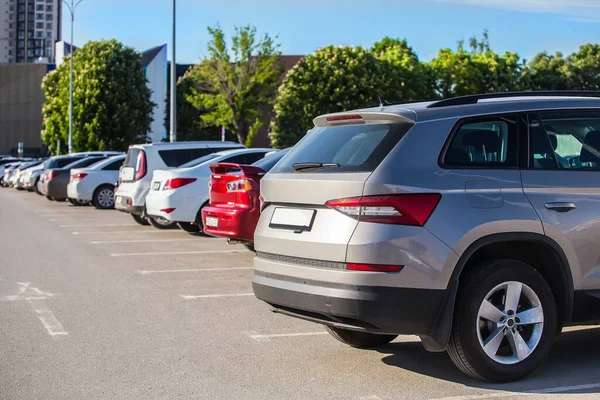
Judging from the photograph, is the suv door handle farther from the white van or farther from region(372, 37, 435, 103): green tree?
region(372, 37, 435, 103): green tree

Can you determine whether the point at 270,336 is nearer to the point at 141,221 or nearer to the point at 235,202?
the point at 235,202

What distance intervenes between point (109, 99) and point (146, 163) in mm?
45718

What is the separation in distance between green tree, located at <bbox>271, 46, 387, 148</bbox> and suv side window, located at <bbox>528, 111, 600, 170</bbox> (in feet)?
162

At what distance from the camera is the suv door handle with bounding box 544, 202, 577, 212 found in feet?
18.8

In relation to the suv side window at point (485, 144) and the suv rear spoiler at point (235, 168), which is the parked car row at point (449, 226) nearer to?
the suv side window at point (485, 144)

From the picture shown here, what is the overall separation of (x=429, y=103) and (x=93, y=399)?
9.60 feet

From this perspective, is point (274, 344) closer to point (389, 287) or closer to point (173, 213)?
point (389, 287)

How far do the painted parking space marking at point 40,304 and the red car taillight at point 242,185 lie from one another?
3.05 m

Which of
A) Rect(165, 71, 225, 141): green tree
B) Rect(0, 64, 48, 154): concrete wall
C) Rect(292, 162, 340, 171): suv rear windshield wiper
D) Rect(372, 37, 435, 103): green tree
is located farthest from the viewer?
Rect(0, 64, 48, 154): concrete wall

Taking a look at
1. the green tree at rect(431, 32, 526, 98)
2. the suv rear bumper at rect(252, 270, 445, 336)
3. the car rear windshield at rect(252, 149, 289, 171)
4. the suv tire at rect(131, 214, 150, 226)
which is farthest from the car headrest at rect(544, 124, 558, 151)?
the green tree at rect(431, 32, 526, 98)

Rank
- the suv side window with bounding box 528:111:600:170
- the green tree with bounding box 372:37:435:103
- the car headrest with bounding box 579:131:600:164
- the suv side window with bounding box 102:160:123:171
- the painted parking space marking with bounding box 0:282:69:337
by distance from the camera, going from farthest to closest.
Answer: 1. the green tree with bounding box 372:37:435:103
2. the suv side window with bounding box 102:160:123:171
3. the painted parking space marking with bounding box 0:282:69:337
4. the car headrest with bounding box 579:131:600:164
5. the suv side window with bounding box 528:111:600:170

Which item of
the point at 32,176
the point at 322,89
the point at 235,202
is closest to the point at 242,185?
the point at 235,202

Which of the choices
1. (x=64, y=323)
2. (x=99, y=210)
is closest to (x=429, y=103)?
(x=64, y=323)

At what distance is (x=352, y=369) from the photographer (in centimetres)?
615
